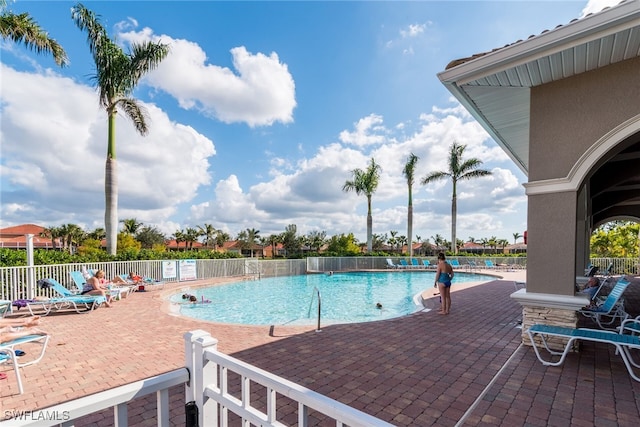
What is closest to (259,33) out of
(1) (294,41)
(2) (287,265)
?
(1) (294,41)

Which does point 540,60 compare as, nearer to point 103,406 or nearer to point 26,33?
point 103,406

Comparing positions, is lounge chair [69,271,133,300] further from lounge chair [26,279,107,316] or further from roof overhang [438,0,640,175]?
roof overhang [438,0,640,175]

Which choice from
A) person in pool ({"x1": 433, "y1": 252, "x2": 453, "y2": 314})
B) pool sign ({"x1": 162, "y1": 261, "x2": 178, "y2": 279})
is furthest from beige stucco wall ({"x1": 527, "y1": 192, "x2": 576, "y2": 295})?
pool sign ({"x1": 162, "y1": 261, "x2": 178, "y2": 279})

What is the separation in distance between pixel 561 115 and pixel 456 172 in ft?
80.3

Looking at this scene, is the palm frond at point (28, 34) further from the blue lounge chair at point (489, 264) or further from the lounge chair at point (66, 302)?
the blue lounge chair at point (489, 264)

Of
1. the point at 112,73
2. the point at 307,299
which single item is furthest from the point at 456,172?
the point at 112,73

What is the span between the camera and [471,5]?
731cm

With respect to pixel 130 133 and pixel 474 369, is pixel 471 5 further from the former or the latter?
pixel 130 133

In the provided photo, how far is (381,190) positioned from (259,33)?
2057 centimetres

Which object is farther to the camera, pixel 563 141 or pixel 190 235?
pixel 190 235

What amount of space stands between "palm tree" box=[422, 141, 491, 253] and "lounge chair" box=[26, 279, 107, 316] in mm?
26025

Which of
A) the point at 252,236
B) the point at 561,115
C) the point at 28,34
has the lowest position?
the point at 252,236

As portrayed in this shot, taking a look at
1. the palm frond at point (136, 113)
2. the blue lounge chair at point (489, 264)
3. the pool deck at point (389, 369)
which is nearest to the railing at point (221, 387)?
the pool deck at point (389, 369)

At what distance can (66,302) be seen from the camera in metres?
8.84
